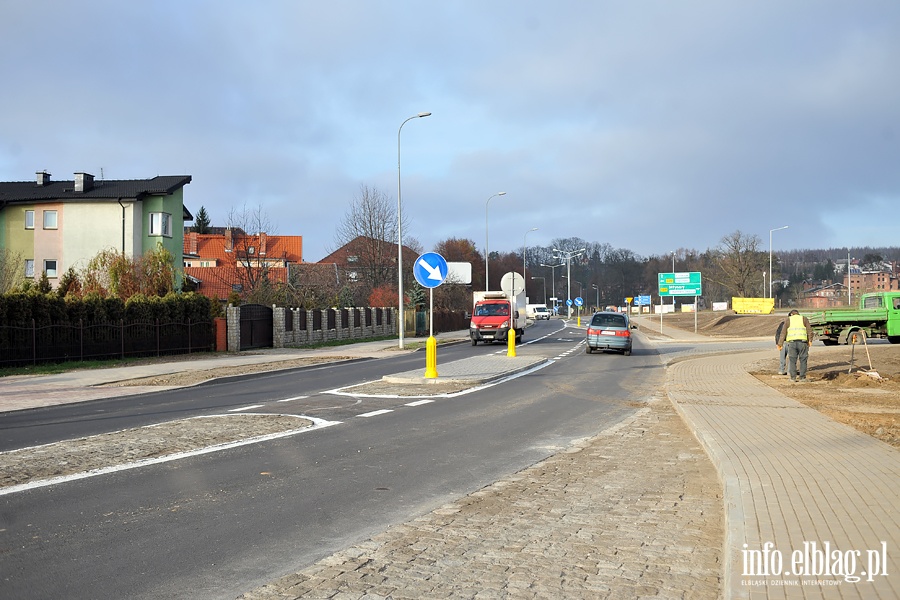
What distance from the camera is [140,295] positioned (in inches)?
1093

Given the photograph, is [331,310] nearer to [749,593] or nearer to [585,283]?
[749,593]

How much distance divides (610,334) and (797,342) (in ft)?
37.3

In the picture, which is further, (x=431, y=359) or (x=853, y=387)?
(x=431, y=359)

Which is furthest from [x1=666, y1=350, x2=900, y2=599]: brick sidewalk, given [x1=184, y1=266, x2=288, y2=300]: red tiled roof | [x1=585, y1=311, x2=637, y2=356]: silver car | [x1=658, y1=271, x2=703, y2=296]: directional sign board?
[x1=658, y1=271, x2=703, y2=296]: directional sign board

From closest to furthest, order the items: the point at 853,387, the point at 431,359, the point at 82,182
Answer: the point at 853,387 < the point at 431,359 < the point at 82,182

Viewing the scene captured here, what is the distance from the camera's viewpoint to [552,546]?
17.9ft

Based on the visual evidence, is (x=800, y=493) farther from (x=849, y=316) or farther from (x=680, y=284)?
(x=680, y=284)

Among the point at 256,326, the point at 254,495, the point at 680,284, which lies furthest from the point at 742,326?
the point at 254,495

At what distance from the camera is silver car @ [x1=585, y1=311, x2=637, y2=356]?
28.9 m

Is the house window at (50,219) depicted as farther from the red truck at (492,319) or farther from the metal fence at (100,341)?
the red truck at (492,319)

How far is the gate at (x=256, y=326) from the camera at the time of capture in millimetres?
33000

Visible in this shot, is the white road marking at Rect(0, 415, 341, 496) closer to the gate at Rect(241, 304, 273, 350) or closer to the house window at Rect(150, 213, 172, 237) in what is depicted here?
the gate at Rect(241, 304, 273, 350)

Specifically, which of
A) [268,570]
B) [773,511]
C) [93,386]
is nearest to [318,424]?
[268,570]

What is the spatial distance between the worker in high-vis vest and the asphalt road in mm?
6243
